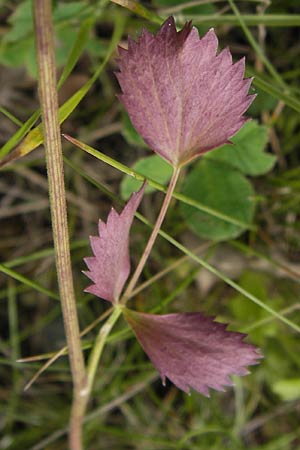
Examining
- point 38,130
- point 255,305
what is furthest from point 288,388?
point 38,130

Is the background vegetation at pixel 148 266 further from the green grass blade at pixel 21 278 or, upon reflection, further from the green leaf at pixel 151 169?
A: the green grass blade at pixel 21 278

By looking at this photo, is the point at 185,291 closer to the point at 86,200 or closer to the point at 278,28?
the point at 86,200

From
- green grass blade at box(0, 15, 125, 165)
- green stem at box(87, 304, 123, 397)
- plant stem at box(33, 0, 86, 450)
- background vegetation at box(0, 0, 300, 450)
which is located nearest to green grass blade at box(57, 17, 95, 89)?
green grass blade at box(0, 15, 125, 165)

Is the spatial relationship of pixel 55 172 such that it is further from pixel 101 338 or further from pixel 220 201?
pixel 220 201

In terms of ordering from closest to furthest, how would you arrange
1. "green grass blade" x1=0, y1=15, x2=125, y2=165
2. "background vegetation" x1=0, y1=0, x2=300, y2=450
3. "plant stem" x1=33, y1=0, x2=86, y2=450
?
"plant stem" x1=33, y1=0, x2=86, y2=450 < "green grass blade" x1=0, y1=15, x2=125, y2=165 < "background vegetation" x1=0, y1=0, x2=300, y2=450

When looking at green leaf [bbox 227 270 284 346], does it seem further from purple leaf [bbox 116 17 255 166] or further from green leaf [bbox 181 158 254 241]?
purple leaf [bbox 116 17 255 166]

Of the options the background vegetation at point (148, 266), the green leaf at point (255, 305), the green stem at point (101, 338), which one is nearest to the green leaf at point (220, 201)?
the background vegetation at point (148, 266)
